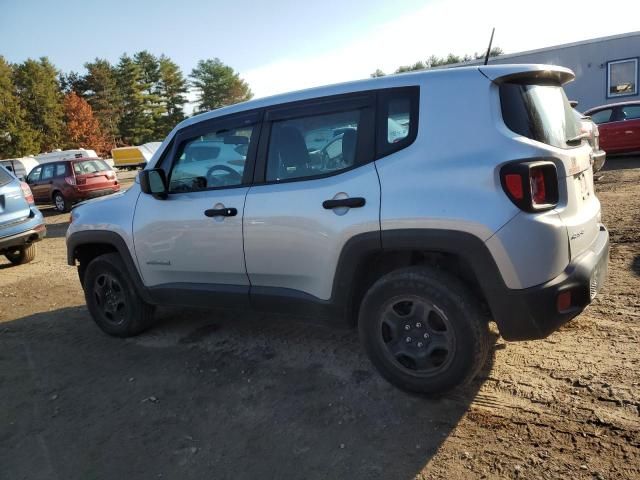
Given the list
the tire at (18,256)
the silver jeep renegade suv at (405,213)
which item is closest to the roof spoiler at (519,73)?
the silver jeep renegade suv at (405,213)

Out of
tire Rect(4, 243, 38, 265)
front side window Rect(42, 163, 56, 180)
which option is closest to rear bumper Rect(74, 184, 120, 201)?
front side window Rect(42, 163, 56, 180)

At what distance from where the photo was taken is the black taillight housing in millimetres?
2438

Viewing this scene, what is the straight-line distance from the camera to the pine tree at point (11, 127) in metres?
56.9

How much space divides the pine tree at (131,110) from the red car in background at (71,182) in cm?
6355

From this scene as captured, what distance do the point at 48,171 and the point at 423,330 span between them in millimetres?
16370

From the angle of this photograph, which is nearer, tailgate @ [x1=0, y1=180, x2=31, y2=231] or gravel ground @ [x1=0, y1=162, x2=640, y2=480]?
gravel ground @ [x1=0, y1=162, x2=640, y2=480]

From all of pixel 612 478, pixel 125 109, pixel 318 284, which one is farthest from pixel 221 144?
pixel 125 109

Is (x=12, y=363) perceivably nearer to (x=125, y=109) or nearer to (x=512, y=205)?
(x=512, y=205)

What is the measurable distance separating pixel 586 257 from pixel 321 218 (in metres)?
1.53

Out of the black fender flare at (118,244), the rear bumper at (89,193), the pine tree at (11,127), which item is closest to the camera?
the black fender flare at (118,244)

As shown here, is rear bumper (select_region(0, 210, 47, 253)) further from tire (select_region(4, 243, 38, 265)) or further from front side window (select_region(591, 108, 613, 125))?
front side window (select_region(591, 108, 613, 125))

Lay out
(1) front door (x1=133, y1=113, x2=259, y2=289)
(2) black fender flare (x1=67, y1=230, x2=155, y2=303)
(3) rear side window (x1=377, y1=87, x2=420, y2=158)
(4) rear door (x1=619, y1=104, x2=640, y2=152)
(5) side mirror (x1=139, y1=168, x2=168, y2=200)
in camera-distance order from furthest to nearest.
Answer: (4) rear door (x1=619, y1=104, x2=640, y2=152)
(2) black fender flare (x1=67, y1=230, x2=155, y2=303)
(5) side mirror (x1=139, y1=168, x2=168, y2=200)
(1) front door (x1=133, y1=113, x2=259, y2=289)
(3) rear side window (x1=377, y1=87, x2=420, y2=158)

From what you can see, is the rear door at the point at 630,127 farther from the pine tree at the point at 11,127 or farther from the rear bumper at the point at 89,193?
the pine tree at the point at 11,127

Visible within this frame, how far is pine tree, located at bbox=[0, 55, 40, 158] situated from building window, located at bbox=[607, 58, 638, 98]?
198ft
